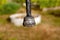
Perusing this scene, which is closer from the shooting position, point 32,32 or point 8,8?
point 32,32

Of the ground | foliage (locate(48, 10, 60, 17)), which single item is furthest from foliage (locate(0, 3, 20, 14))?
foliage (locate(48, 10, 60, 17))

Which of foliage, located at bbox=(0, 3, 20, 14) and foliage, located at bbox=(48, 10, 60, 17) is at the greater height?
foliage, located at bbox=(0, 3, 20, 14)

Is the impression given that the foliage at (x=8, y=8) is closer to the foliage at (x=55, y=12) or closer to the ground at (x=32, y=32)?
the ground at (x=32, y=32)

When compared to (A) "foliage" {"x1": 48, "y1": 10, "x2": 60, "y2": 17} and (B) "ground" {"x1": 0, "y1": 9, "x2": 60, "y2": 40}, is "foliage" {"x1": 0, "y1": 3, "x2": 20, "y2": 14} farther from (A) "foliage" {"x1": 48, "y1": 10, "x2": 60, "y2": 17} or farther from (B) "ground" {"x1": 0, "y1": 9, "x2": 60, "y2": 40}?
(A) "foliage" {"x1": 48, "y1": 10, "x2": 60, "y2": 17}

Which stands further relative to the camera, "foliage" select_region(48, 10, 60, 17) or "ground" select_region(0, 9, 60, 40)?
"foliage" select_region(48, 10, 60, 17)

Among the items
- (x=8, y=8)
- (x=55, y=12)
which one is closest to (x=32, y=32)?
(x=8, y=8)

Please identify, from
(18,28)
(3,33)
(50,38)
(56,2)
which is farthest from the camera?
(56,2)

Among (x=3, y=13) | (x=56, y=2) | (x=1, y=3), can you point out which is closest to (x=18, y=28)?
(x=3, y=13)

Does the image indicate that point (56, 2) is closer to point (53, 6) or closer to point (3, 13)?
point (53, 6)

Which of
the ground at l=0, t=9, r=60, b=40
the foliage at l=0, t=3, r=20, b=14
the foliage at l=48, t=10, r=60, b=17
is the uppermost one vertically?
the foliage at l=0, t=3, r=20, b=14

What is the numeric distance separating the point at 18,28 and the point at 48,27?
848mm

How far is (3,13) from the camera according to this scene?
6.02 meters

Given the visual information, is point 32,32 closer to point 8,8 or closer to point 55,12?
point 8,8

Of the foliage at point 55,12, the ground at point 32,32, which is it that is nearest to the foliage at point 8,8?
the ground at point 32,32
